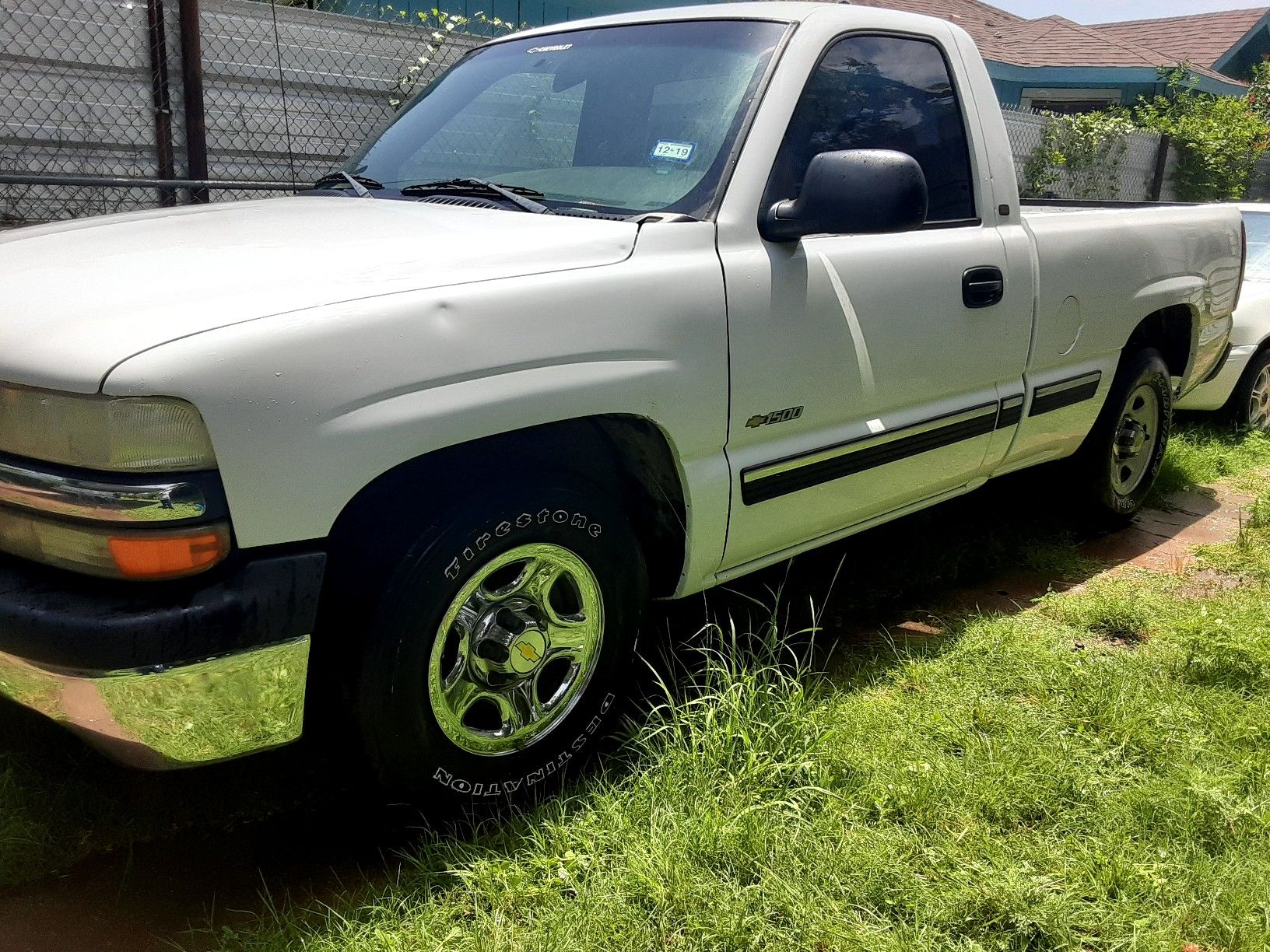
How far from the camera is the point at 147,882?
2.47m

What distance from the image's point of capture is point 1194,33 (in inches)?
832

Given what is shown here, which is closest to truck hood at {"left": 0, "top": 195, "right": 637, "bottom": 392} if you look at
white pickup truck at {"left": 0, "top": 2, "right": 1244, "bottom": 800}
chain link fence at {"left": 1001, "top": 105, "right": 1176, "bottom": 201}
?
white pickup truck at {"left": 0, "top": 2, "right": 1244, "bottom": 800}

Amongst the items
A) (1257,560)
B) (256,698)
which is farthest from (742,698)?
(1257,560)

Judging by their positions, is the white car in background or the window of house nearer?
the white car in background

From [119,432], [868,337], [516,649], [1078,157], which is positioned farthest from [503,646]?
[1078,157]

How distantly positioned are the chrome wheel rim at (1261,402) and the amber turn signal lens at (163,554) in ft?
21.9

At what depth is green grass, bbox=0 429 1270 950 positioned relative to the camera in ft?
7.32

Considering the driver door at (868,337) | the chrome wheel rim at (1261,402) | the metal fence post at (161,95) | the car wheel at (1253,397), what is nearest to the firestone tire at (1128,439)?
the driver door at (868,337)

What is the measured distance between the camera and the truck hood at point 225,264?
2.01m

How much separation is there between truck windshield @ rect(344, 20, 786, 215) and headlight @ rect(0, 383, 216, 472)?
1.33 m

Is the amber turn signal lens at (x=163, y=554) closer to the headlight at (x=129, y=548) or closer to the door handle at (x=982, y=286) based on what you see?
the headlight at (x=129, y=548)

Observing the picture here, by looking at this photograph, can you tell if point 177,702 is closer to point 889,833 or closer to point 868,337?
point 889,833

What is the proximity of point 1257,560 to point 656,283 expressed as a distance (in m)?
3.31

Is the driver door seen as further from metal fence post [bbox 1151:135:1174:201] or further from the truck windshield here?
metal fence post [bbox 1151:135:1174:201]
